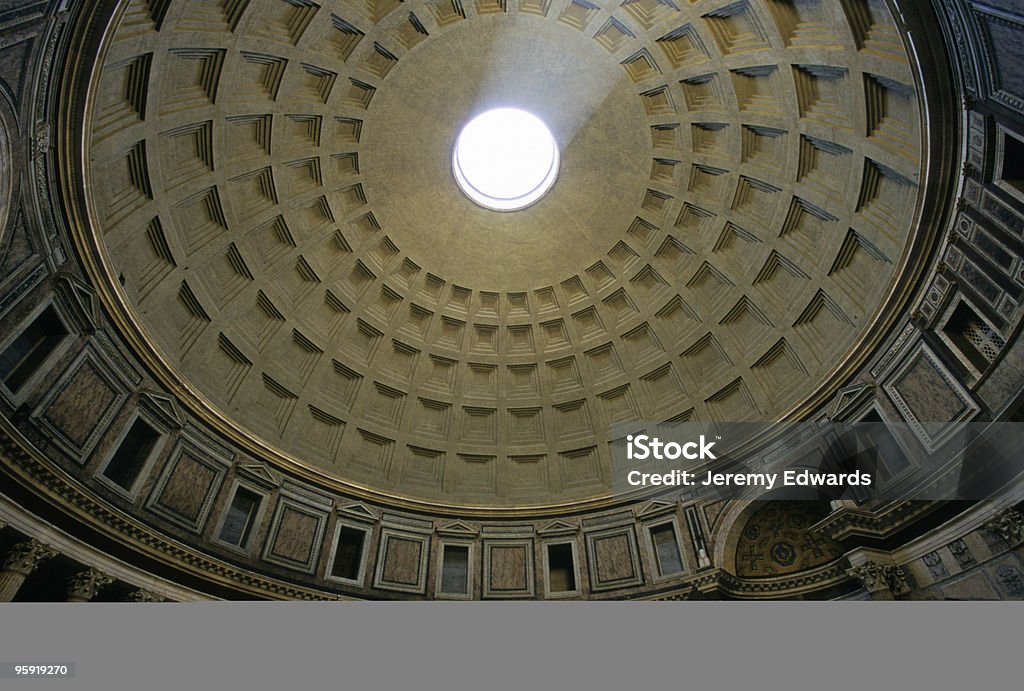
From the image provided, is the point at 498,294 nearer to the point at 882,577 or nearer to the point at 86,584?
the point at 882,577

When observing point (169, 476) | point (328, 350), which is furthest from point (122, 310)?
point (328, 350)

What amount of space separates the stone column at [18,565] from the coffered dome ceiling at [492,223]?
6010 mm

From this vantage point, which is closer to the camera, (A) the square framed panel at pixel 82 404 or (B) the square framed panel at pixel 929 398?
(B) the square framed panel at pixel 929 398

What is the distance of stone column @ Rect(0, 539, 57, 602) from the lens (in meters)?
11.8

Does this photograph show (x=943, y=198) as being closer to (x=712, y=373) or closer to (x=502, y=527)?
(x=712, y=373)

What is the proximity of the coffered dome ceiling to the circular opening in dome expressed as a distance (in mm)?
896

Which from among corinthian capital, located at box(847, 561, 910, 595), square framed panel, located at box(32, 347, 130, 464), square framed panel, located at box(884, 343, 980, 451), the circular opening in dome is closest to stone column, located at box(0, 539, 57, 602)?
square framed panel, located at box(32, 347, 130, 464)

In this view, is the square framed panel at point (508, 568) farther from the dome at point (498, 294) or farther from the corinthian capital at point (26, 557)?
the corinthian capital at point (26, 557)

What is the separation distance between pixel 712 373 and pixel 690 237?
5035mm

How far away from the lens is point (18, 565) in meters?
12.0

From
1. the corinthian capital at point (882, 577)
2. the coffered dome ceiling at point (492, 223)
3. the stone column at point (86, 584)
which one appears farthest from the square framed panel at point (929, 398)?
the stone column at point (86, 584)

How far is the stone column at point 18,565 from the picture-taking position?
38.6 feet
